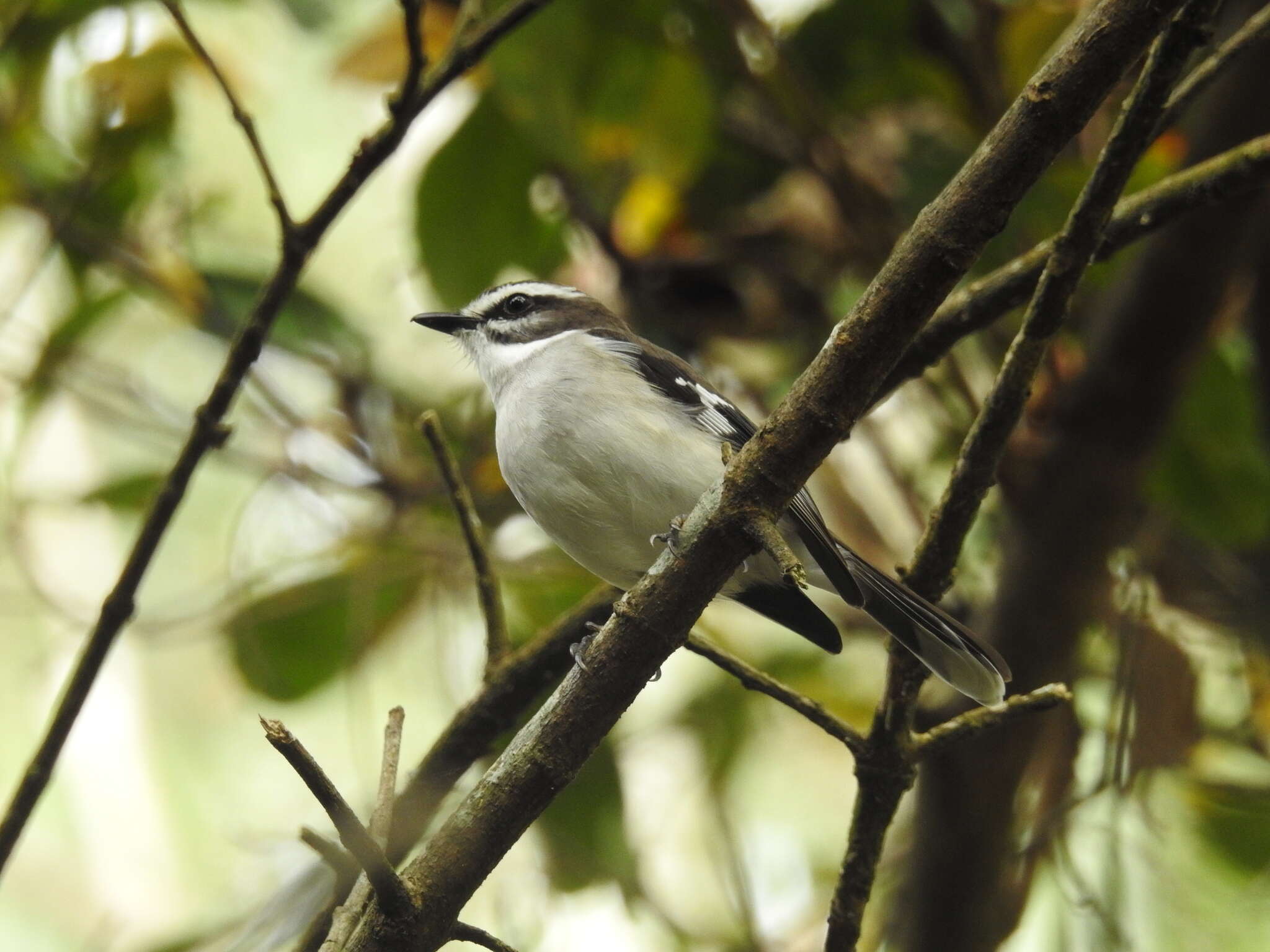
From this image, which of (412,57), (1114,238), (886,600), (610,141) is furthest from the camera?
(610,141)

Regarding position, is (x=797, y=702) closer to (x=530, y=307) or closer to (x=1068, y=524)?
(x=1068, y=524)

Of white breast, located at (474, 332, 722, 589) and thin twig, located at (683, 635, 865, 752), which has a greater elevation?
white breast, located at (474, 332, 722, 589)

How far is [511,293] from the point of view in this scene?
3.80 meters

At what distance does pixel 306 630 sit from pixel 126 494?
73 cm

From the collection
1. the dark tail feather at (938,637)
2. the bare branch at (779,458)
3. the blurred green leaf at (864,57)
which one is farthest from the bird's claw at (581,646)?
the blurred green leaf at (864,57)

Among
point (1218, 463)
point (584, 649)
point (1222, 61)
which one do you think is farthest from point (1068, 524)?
point (584, 649)

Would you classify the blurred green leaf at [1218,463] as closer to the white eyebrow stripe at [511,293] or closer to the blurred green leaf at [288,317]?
the white eyebrow stripe at [511,293]

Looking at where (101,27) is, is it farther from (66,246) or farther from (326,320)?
(326,320)

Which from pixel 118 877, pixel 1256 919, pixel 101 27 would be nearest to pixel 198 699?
pixel 118 877

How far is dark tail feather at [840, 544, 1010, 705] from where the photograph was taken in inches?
98.9

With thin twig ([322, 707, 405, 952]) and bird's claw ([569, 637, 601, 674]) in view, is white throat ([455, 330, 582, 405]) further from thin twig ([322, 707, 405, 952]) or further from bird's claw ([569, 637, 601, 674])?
thin twig ([322, 707, 405, 952])

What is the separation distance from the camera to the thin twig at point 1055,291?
5.87 ft

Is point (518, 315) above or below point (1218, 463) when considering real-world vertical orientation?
below

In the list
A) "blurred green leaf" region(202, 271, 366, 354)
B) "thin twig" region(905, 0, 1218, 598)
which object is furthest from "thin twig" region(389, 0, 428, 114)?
"blurred green leaf" region(202, 271, 366, 354)
